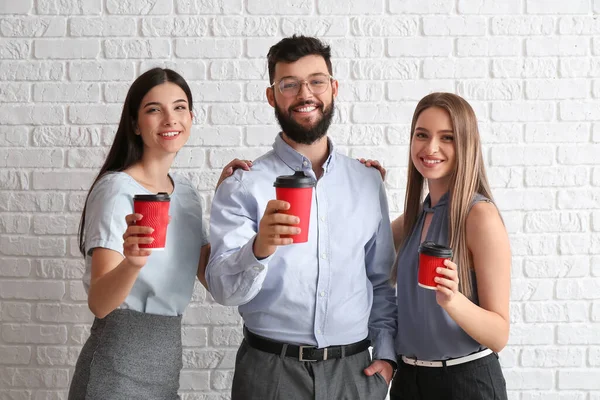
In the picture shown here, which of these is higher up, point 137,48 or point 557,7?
point 557,7

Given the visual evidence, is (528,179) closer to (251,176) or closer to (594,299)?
(594,299)

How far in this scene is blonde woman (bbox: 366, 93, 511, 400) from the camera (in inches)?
75.5

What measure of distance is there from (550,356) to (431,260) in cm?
155

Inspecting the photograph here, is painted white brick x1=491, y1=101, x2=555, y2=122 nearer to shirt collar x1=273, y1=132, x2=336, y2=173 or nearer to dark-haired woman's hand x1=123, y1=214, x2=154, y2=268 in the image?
shirt collar x1=273, y1=132, x2=336, y2=173

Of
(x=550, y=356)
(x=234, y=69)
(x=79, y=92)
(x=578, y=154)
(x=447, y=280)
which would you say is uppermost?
(x=234, y=69)

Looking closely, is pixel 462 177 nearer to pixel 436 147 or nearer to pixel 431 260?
pixel 436 147

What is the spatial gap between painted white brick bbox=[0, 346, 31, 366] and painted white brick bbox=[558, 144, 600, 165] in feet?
8.70

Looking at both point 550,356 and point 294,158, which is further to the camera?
point 550,356

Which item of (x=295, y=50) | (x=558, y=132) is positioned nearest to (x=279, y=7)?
(x=295, y=50)

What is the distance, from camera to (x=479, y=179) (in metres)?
2.07

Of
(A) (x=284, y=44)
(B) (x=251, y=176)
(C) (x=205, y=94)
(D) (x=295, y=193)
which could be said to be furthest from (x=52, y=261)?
(D) (x=295, y=193)

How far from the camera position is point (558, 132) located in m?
2.88

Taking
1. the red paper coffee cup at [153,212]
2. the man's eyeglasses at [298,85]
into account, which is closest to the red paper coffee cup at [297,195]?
the red paper coffee cup at [153,212]

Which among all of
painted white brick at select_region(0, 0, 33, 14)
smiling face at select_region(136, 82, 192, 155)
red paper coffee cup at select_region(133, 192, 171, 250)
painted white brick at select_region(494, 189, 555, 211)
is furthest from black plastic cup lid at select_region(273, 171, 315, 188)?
painted white brick at select_region(0, 0, 33, 14)
